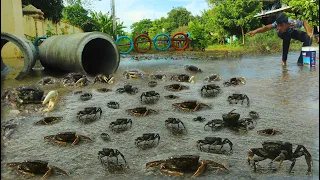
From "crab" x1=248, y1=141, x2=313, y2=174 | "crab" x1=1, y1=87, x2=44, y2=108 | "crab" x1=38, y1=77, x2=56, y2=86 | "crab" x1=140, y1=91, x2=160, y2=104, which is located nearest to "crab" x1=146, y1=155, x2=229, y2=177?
"crab" x1=248, y1=141, x2=313, y2=174

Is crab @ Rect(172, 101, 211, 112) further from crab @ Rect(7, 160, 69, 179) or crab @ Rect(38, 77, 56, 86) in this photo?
crab @ Rect(38, 77, 56, 86)

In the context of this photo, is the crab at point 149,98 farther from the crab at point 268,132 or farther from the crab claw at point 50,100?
the crab at point 268,132

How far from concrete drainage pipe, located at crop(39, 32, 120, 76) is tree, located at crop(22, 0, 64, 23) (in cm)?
438

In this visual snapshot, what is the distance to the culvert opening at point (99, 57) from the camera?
28.7ft

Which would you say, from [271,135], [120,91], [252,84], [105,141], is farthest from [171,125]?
[252,84]

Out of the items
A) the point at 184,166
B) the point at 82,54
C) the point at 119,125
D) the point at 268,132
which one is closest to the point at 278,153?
the point at 184,166

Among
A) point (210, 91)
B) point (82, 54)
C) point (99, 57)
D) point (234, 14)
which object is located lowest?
point (210, 91)

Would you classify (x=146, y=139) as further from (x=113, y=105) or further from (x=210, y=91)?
(x=210, y=91)

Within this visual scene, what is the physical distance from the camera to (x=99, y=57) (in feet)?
31.7

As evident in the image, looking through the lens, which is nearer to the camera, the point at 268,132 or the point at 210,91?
the point at 268,132

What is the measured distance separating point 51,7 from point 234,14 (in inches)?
294

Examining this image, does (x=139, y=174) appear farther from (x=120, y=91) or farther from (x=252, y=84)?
(x=252, y=84)

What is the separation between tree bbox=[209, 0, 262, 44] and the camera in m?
12.0

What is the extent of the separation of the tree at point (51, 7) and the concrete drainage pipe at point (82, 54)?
4376 mm
